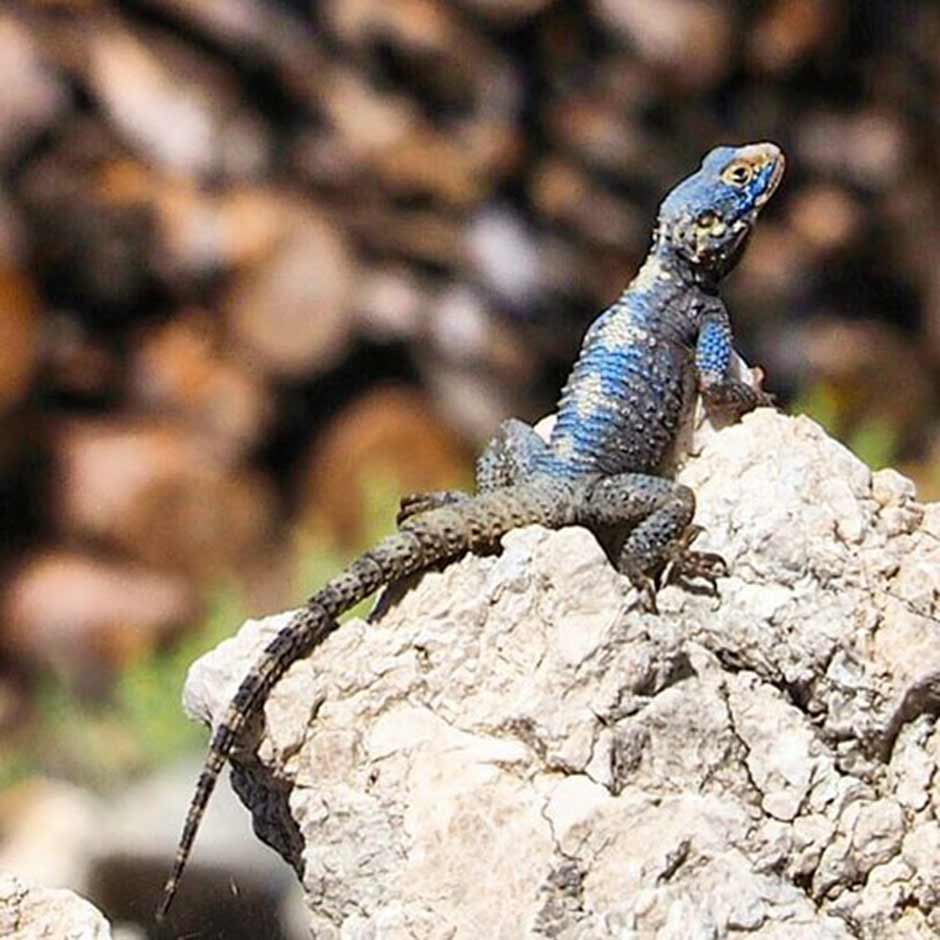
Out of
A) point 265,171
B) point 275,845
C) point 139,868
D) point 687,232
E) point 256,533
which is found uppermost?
point 265,171

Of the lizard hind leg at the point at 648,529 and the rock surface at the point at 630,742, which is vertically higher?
the lizard hind leg at the point at 648,529

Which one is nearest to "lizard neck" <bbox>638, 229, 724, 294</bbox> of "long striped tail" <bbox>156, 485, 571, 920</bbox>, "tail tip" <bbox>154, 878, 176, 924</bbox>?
"long striped tail" <bbox>156, 485, 571, 920</bbox>

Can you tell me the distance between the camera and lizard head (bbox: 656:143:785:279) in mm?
2229

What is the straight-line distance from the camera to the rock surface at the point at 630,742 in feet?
5.54

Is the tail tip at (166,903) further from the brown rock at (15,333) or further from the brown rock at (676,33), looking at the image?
the brown rock at (676,33)

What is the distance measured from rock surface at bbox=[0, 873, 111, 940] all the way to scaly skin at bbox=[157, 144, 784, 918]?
0.47 feet

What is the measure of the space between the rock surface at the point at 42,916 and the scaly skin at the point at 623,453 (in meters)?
0.14

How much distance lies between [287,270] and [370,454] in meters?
0.50

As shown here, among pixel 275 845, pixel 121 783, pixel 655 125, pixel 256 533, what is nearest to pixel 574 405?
pixel 275 845

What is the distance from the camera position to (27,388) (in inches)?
182

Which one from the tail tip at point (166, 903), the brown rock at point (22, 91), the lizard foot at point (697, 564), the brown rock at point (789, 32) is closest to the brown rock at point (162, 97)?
the brown rock at point (22, 91)

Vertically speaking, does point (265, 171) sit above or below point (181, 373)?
above

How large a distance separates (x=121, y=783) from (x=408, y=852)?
1842 millimetres

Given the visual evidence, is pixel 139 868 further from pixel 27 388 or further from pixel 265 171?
pixel 265 171
